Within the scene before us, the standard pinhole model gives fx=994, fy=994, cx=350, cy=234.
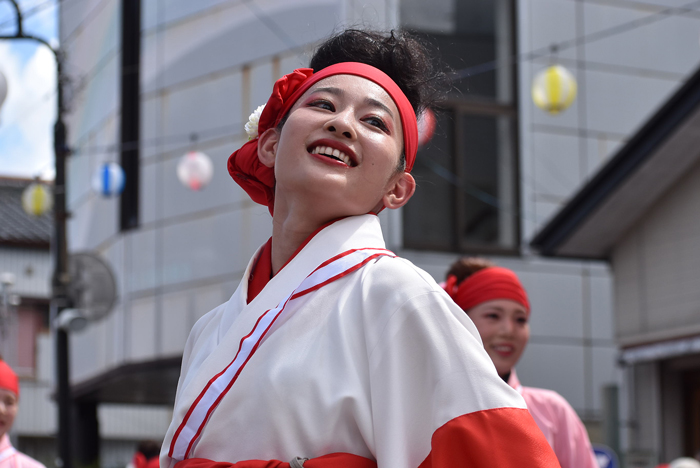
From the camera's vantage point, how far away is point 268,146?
2.23m

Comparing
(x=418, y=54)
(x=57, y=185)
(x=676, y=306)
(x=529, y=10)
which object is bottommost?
(x=418, y=54)

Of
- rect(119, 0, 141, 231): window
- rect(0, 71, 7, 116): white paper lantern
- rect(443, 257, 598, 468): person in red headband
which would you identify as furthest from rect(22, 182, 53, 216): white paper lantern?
rect(443, 257, 598, 468): person in red headband

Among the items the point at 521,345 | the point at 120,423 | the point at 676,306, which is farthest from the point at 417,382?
the point at 120,423

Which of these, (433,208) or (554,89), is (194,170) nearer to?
(433,208)

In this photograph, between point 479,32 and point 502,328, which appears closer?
point 502,328

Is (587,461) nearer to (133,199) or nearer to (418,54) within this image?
(418,54)

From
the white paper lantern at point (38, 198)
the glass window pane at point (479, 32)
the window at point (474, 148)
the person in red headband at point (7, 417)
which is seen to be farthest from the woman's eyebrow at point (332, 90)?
the glass window pane at point (479, 32)

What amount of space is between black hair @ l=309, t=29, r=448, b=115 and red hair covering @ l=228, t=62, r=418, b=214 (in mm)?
81

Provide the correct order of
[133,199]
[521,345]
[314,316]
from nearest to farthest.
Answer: [314,316] → [521,345] → [133,199]

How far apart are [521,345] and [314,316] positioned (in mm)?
1952

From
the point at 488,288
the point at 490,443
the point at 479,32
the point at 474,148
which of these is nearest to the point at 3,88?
the point at 488,288

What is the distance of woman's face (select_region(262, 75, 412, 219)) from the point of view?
200 centimetres

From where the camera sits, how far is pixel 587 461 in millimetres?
3781

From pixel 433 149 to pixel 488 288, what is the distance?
8.90m
